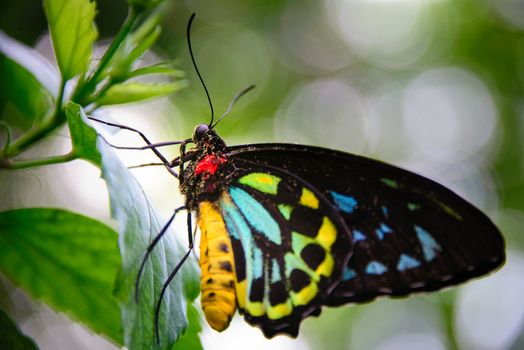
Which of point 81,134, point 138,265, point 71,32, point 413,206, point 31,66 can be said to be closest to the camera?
point 138,265

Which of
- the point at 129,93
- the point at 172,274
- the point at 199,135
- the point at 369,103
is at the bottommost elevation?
the point at 172,274

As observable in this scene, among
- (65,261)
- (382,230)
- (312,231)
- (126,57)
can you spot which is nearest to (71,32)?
(126,57)

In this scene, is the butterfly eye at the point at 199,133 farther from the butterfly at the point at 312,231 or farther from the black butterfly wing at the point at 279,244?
the black butterfly wing at the point at 279,244

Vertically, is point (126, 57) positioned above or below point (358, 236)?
above

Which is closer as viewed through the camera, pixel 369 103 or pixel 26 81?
pixel 26 81

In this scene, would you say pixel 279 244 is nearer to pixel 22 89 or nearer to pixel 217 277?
pixel 217 277

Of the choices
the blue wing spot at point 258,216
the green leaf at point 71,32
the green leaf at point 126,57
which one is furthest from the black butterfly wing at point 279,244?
the green leaf at point 71,32

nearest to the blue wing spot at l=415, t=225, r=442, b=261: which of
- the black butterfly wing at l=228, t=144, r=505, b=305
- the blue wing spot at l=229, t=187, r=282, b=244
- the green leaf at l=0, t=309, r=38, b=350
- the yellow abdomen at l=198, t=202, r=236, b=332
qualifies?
the black butterfly wing at l=228, t=144, r=505, b=305

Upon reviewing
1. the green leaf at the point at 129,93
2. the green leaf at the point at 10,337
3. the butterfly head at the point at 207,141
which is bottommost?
the green leaf at the point at 10,337
